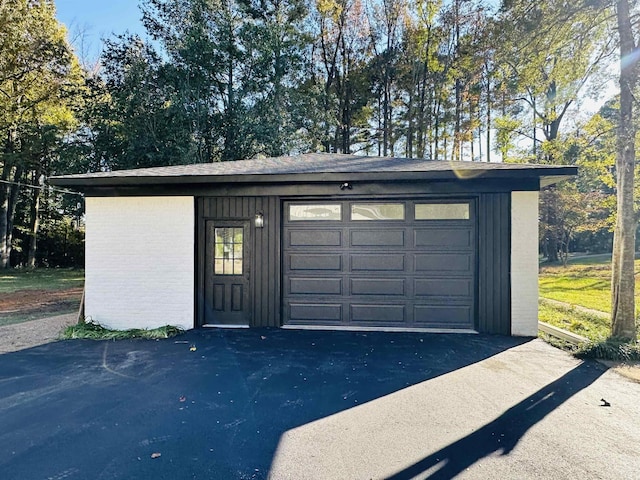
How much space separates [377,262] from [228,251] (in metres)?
2.62

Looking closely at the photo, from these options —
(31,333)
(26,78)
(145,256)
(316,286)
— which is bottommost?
(31,333)

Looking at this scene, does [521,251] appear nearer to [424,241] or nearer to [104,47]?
[424,241]

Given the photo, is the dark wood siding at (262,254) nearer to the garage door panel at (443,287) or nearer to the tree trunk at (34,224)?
the garage door panel at (443,287)

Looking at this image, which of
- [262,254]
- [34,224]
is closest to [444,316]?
[262,254]

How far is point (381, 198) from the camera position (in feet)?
20.6

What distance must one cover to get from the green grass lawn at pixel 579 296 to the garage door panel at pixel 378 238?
123 inches

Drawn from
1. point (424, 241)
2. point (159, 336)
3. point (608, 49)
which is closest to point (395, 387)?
point (424, 241)

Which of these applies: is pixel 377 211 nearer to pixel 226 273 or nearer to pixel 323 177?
pixel 323 177

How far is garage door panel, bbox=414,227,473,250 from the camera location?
612 cm

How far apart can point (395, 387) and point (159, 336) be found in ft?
13.2

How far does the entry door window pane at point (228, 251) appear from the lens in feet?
21.3

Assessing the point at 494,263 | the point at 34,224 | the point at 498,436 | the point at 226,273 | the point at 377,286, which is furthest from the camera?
the point at 34,224

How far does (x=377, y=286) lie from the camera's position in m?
6.29

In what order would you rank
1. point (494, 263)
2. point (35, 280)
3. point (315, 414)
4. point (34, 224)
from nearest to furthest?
point (315, 414)
point (494, 263)
point (35, 280)
point (34, 224)
